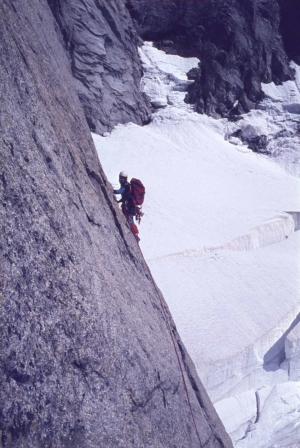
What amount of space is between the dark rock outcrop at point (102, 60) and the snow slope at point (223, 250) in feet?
3.68

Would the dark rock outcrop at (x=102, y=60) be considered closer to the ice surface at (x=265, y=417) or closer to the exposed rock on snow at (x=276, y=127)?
the exposed rock on snow at (x=276, y=127)

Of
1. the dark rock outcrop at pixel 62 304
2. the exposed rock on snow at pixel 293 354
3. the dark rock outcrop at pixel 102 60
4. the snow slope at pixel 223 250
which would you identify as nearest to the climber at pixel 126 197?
the dark rock outcrop at pixel 62 304

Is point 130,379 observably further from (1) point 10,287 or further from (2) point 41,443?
(1) point 10,287

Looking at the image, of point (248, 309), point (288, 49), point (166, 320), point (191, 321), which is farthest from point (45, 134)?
point (288, 49)

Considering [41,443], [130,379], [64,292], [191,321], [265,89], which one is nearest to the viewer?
[41,443]

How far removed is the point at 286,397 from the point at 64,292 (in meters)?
7.55

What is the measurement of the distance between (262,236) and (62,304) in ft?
37.2

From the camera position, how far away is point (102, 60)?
2169 centimetres

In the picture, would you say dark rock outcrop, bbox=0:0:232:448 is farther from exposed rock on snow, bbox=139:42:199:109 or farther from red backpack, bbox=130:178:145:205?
exposed rock on snow, bbox=139:42:199:109

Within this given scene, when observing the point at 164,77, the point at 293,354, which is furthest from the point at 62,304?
the point at 164,77

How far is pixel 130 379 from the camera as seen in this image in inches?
120

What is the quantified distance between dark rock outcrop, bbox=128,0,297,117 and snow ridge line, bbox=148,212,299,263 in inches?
448

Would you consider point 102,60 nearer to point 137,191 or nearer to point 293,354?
point 137,191

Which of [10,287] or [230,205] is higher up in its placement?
[10,287]
